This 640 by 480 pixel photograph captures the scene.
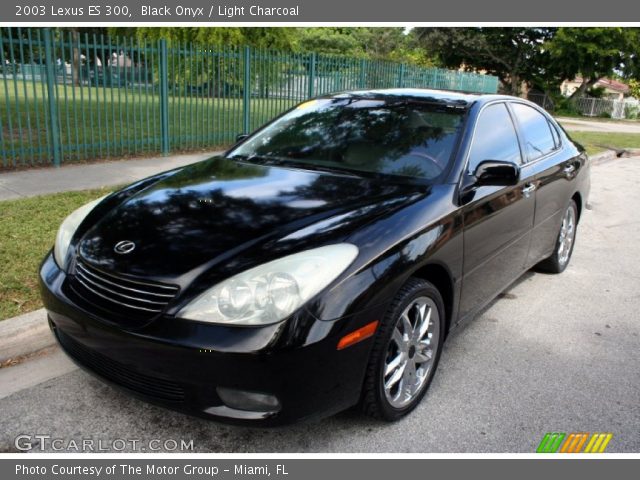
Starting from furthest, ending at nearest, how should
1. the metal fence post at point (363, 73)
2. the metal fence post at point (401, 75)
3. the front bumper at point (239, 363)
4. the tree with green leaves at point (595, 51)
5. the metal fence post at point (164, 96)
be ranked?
the tree with green leaves at point (595, 51)
the metal fence post at point (401, 75)
the metal fence post at point (363, 73)
the metal fence post at point (164, 96)
the front bumper at point (239, 363)

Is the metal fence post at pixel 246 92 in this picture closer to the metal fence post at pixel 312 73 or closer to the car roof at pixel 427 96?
the metal fence post at pixel 312 73

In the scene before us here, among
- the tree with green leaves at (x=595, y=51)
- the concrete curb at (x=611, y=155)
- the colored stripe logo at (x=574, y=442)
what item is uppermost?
the tree with green leaves at (x=595, y=51)

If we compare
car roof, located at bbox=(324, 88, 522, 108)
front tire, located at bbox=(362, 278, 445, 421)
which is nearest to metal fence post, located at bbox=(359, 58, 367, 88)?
car roof, located at bbox=(324, 88, 522, 108)

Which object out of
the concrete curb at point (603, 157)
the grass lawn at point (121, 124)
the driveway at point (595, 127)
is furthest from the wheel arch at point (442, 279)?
the driveway at point (595, 127)

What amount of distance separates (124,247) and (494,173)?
2056 mm

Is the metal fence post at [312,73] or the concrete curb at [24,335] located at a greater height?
the metal fence post at [312,73]

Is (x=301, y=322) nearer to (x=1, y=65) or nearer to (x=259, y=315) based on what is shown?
(x=259, y=315)

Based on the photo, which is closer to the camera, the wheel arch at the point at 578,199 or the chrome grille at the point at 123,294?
the chrome grille at the point at 123,294

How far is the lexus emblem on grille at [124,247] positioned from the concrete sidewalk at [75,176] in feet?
14.7

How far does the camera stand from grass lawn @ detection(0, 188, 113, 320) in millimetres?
3730

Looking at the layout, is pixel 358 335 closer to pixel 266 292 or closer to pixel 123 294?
pixel 266 292

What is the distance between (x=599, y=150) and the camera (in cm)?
1538

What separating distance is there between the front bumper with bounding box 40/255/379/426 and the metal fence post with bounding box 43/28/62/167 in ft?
22.2

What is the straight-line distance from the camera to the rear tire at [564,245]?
5156 mm
